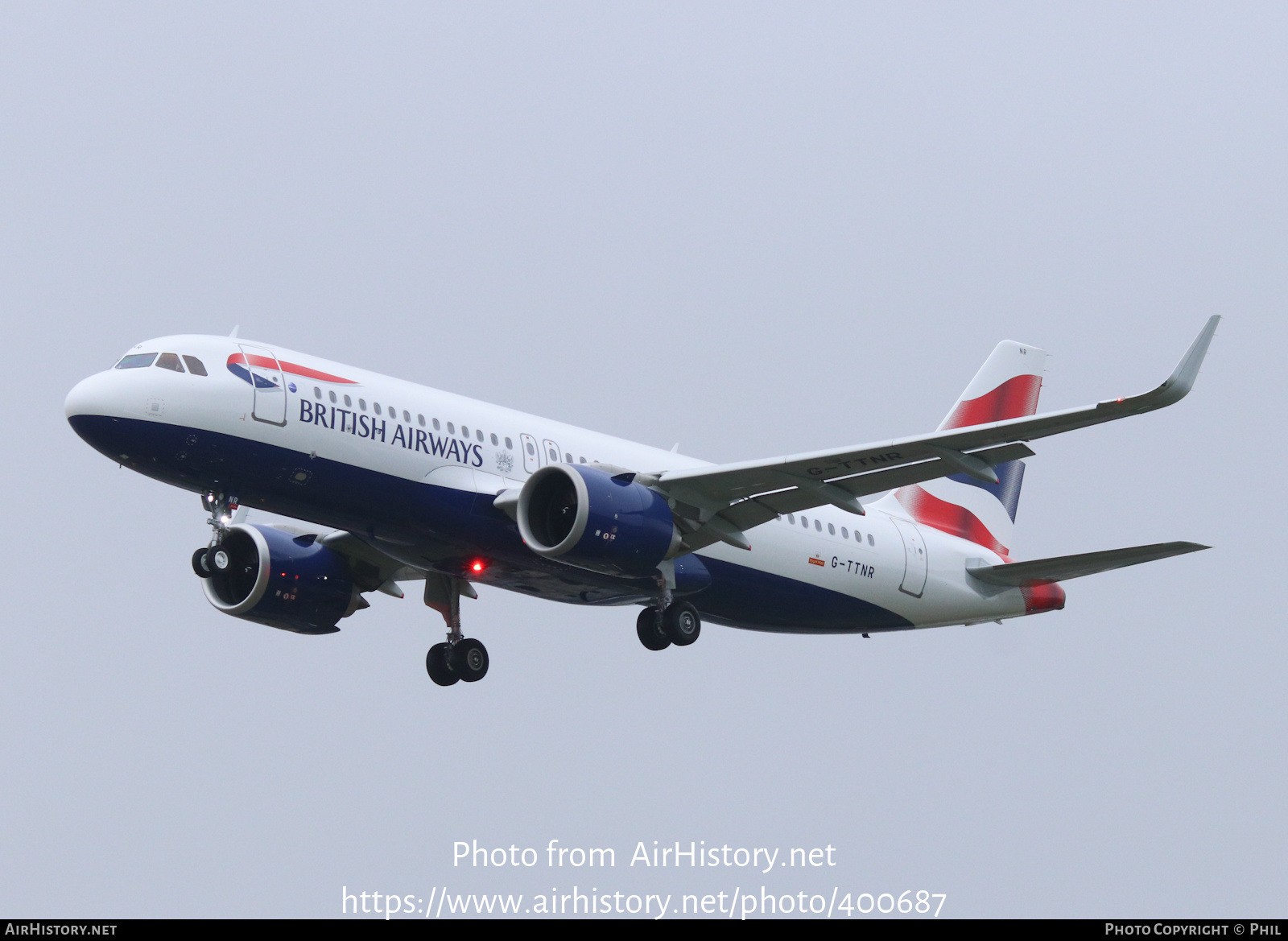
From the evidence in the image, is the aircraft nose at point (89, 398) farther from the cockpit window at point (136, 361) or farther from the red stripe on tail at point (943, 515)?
the red stripe on tail at point (943, 515)

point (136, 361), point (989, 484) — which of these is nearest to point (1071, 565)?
point (989, 484)

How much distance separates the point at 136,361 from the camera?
29.3m

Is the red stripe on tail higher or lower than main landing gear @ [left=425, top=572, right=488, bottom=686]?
higher

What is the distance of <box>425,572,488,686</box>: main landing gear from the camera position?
36250 mm

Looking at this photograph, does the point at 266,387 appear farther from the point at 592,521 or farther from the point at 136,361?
the point at 592,521

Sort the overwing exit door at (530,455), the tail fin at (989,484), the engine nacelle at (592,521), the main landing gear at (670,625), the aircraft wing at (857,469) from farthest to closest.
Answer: the tail fin at (989,484) < the main landing gear at (670,625) < the overwing exit door at (530,455) < the engine nacelle at (592,521) < the aircraft wing at (857,469)

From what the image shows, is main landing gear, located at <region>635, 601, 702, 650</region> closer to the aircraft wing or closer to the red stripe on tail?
the aircraft wing

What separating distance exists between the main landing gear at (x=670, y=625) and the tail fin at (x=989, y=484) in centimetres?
774

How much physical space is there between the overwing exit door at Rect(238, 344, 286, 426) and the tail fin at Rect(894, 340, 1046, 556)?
15378 mm

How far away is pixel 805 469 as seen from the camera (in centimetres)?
3073

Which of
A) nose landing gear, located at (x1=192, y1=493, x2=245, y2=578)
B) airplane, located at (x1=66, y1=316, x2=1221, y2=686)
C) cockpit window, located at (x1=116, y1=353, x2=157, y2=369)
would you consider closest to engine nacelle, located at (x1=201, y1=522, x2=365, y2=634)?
airplane, located at (x1=66, y1=316, x2=1221, y2=686)

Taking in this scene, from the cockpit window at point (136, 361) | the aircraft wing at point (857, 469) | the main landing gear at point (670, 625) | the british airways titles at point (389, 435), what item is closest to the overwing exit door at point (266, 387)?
the british airways titles at point (389, 435)

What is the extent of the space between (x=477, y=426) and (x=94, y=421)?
22.4 ft

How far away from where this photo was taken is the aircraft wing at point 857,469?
26125mm
